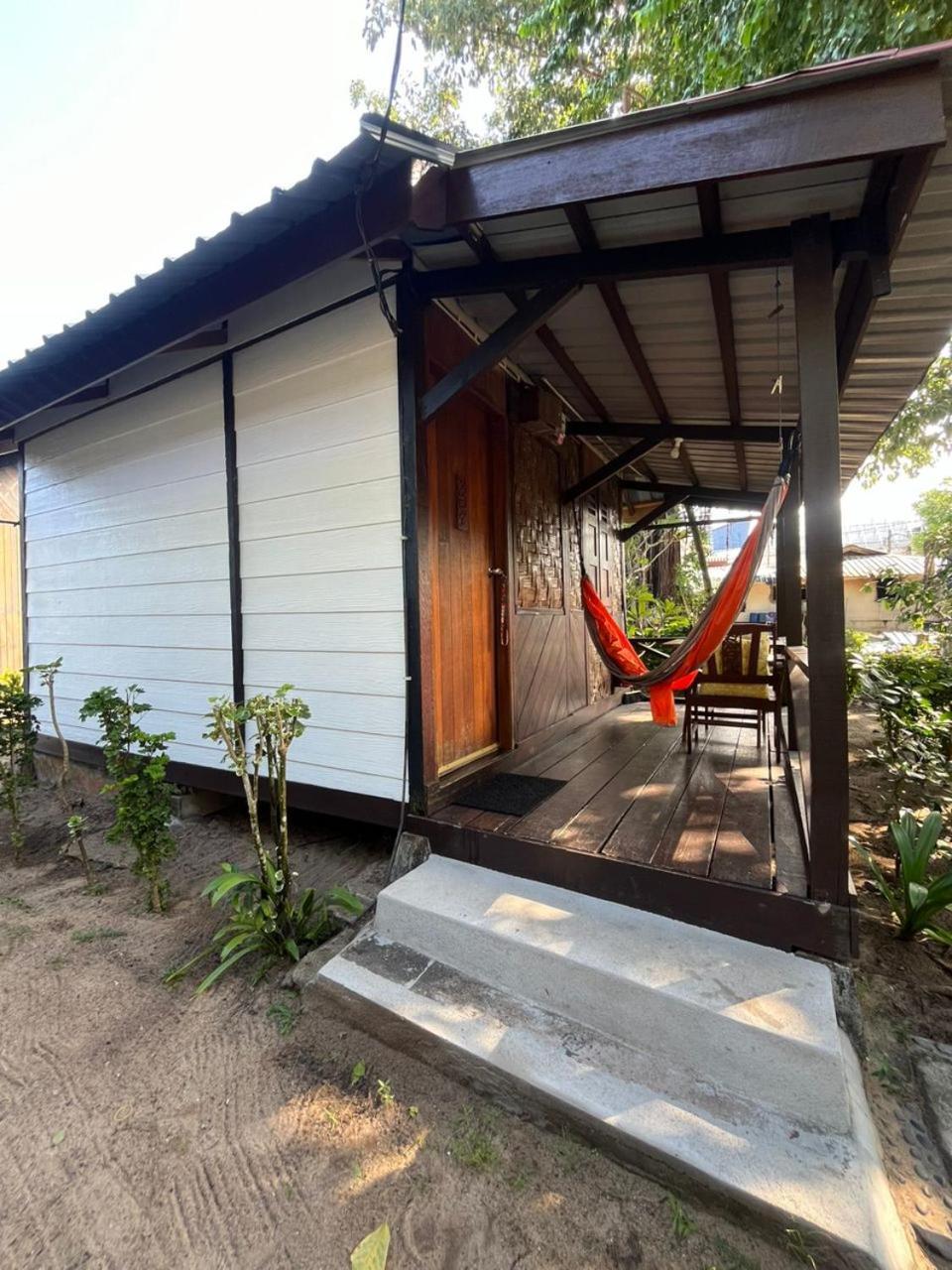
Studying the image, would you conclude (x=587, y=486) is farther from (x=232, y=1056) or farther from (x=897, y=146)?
(x=232, y=1056)

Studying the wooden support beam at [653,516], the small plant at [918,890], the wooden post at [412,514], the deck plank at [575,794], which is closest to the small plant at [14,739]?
the wooden post at [412,514]

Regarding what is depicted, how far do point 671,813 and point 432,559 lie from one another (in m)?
1.61

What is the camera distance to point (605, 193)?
1728 mm

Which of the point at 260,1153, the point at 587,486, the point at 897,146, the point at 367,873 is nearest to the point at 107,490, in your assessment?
the point at 367,873

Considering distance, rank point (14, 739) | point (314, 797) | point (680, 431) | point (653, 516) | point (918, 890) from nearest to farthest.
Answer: point (918, 890) → point (314, 797) → point (14, 739) → point (680, 431) → point (653, 516)

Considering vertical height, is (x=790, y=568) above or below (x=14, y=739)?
above

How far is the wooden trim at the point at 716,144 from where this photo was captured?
142 centimetres

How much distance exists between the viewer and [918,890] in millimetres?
2043

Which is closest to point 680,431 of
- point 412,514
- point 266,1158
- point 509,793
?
point 412,514

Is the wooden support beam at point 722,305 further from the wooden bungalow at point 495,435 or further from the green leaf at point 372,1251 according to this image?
the green leaf at point 372,1251

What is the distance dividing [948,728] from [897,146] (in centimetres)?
275

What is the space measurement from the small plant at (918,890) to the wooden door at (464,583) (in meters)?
1.92

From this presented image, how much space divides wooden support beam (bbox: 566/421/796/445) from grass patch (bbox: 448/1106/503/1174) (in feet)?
13.5

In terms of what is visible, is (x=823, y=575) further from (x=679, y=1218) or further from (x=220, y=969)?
(x=220, y=969)
